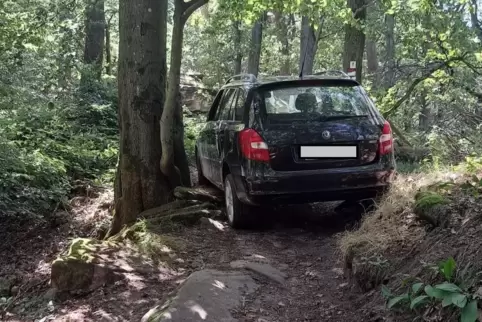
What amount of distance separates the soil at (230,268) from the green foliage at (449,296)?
0.46 m

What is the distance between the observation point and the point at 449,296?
9.22 ft

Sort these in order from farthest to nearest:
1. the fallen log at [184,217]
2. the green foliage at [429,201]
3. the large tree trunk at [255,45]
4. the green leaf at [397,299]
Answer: the large tree trunk at [255,45], the fallen log at [184,217], the green foliage at [429,201], the green leaf at [397,299]

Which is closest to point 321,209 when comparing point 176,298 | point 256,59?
point 176,298

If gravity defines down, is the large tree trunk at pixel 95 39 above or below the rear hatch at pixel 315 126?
Result: above

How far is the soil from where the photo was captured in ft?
14.6

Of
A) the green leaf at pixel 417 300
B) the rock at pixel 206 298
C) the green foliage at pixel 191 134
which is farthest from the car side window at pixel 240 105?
the green foliage at pixel 191 134

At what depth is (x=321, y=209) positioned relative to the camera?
805cm

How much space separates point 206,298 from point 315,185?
7.93 feet

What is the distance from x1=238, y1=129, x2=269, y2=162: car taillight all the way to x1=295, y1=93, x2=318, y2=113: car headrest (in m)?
0.68

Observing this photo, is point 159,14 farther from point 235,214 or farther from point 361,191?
point 361,191

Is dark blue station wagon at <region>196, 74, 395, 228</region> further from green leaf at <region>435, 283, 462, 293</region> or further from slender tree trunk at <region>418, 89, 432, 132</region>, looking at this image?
slender tree trunk at <region>418, 89, 432, 132</region>

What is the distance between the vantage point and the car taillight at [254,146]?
6.22 meters

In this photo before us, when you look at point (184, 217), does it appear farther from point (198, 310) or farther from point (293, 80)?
point (198, 310)

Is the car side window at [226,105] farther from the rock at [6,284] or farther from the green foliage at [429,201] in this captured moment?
the rock at [6,284]
